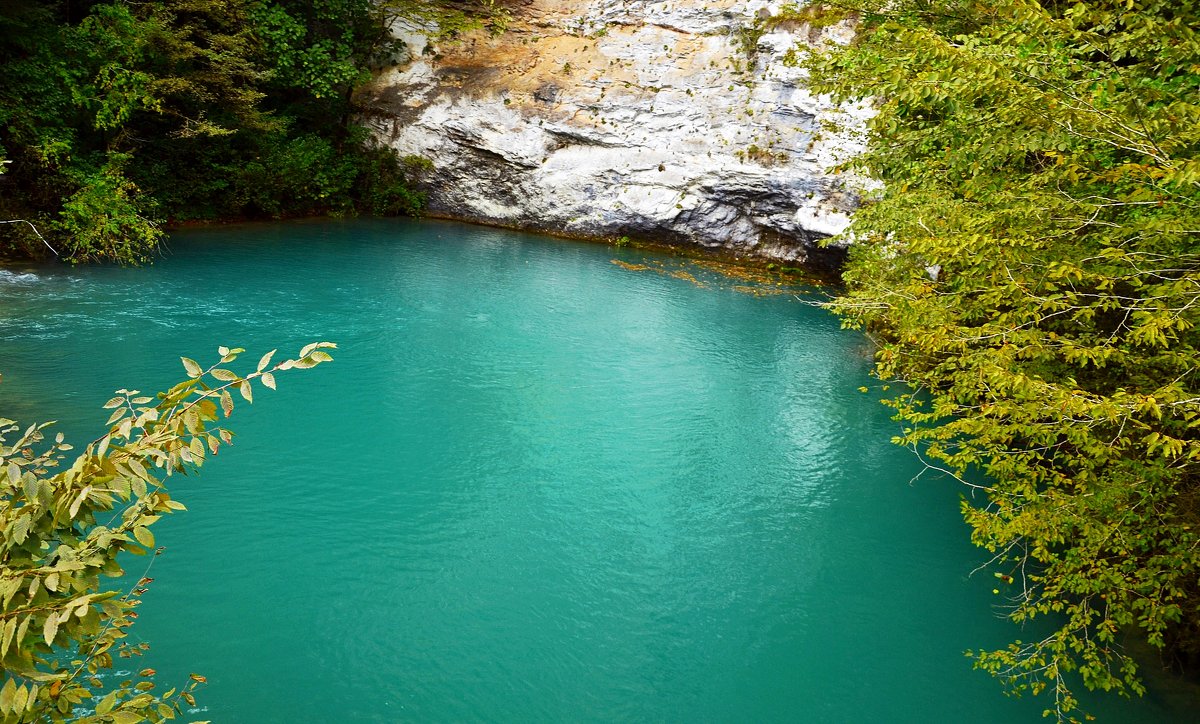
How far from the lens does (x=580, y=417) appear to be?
432 inches

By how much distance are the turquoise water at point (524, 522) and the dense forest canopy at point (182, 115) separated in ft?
6.64

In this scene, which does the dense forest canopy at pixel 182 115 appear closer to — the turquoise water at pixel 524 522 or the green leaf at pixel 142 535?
the turquoise water at pixel 524 522

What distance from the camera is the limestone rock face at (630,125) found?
21781mm

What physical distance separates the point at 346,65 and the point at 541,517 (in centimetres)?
1854

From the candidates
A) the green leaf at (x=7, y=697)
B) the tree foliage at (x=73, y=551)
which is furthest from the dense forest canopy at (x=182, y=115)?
the green leaf at (x=7, y=697)

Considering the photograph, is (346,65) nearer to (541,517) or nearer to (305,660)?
(541,517)

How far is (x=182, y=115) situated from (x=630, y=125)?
12.5m

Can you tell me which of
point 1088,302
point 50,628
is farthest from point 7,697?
point 1088,302

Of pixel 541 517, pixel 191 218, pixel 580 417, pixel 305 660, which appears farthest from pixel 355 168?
pixel 305 660

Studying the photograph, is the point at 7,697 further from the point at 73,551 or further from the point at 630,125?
the point at 630,125

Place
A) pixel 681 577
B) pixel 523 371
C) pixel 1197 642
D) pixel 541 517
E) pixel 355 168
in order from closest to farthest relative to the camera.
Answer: pixel 1197 642
pixel 681 577
pixel 541 517
pixel 523 371
pixel 355 168

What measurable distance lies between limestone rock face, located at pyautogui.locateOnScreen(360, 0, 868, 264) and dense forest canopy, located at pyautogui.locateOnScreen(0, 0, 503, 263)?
62.6 inches

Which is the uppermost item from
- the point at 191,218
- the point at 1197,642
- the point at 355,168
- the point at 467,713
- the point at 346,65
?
the point at 346,65

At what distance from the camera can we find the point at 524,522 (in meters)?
8.20
